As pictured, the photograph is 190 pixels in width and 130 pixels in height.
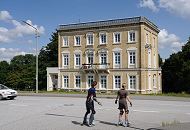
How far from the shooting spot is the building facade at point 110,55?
53000 millimetres

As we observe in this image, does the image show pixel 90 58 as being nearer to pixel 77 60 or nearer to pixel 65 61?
pixel 77 60

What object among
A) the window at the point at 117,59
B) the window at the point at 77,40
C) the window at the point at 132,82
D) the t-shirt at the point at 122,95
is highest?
the window at the point at 77,40

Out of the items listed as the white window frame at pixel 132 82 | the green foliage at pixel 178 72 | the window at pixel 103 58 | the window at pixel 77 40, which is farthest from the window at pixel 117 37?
the green foliage at pixel 178 72

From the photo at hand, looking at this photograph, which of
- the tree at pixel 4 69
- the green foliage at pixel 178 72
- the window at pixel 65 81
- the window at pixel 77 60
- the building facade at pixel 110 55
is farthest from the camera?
the tree at pixel 4 69

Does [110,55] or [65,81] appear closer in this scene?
[110,55]

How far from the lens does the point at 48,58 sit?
84000 mm

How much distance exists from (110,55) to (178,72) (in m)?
17.9

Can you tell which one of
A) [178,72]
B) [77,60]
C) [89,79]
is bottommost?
[89,79]

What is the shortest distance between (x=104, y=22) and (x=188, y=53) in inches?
777

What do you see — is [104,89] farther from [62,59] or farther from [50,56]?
[50,56]

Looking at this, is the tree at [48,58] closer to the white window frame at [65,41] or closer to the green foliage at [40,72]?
the green foliage at [40,72]

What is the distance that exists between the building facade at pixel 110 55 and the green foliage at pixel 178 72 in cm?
Answer: 620

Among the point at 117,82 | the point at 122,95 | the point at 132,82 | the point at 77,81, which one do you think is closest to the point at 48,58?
the point at 77,81

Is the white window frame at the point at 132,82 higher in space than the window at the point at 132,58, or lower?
lower
